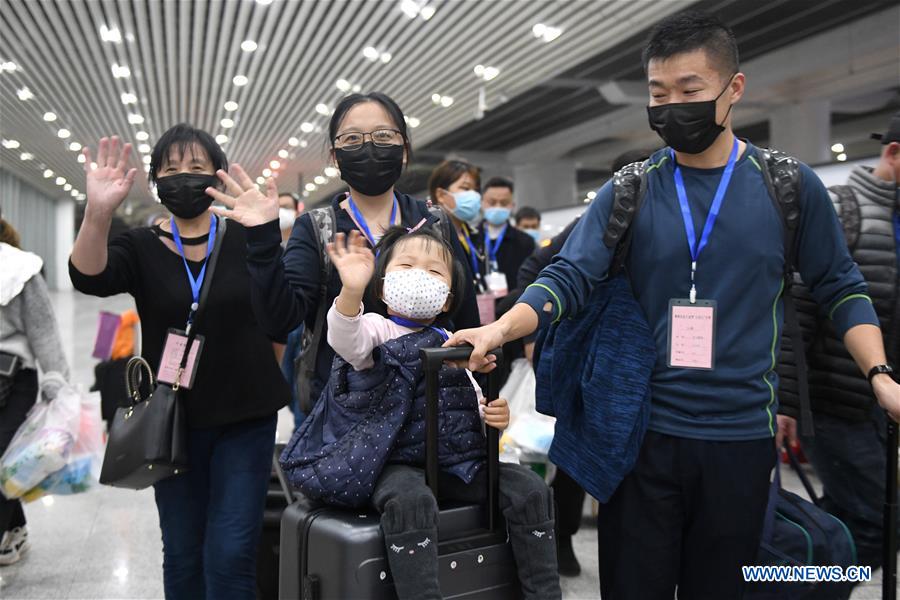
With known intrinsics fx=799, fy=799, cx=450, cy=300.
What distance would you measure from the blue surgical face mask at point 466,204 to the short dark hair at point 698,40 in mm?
2514

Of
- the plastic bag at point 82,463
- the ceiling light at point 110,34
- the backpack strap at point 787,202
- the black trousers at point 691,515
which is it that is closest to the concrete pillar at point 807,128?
the ceiling light at point 110,34

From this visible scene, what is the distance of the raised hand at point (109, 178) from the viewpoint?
207cm

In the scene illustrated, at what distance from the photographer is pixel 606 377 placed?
5.51 feet

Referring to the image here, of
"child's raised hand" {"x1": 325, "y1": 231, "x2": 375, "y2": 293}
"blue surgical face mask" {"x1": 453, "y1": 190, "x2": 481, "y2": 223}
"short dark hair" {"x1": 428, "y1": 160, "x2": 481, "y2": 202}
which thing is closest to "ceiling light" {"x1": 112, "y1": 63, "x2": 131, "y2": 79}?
"short dark hair" {"x1": 428, "y1": 160, "x2": 481, "y2": 202}

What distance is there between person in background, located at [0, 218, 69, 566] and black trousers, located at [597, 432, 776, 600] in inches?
95.6

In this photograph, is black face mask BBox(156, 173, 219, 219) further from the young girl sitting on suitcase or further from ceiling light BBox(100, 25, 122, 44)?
ceiling light BBox(100, 25, 122, 44)

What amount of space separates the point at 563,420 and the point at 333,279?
634 millimetres

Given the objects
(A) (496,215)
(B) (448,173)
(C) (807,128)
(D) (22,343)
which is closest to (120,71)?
(A) (496,215)

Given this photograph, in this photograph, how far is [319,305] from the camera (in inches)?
75.9

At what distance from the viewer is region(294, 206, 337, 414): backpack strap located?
1904 millimetres

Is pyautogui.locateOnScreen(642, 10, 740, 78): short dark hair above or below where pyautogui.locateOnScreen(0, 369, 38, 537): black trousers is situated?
above

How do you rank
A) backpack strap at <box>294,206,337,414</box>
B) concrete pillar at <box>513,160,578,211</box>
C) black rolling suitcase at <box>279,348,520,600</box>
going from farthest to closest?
concrete pillar at <box>513,160,578,211</box>
backpack strap at <box>294,206,337,414</box>
black rolling suitcase at <box>279,348,520,600</box>

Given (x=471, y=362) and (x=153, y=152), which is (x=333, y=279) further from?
→ (x=153, y=152)

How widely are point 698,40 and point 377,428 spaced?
3.32 ft
